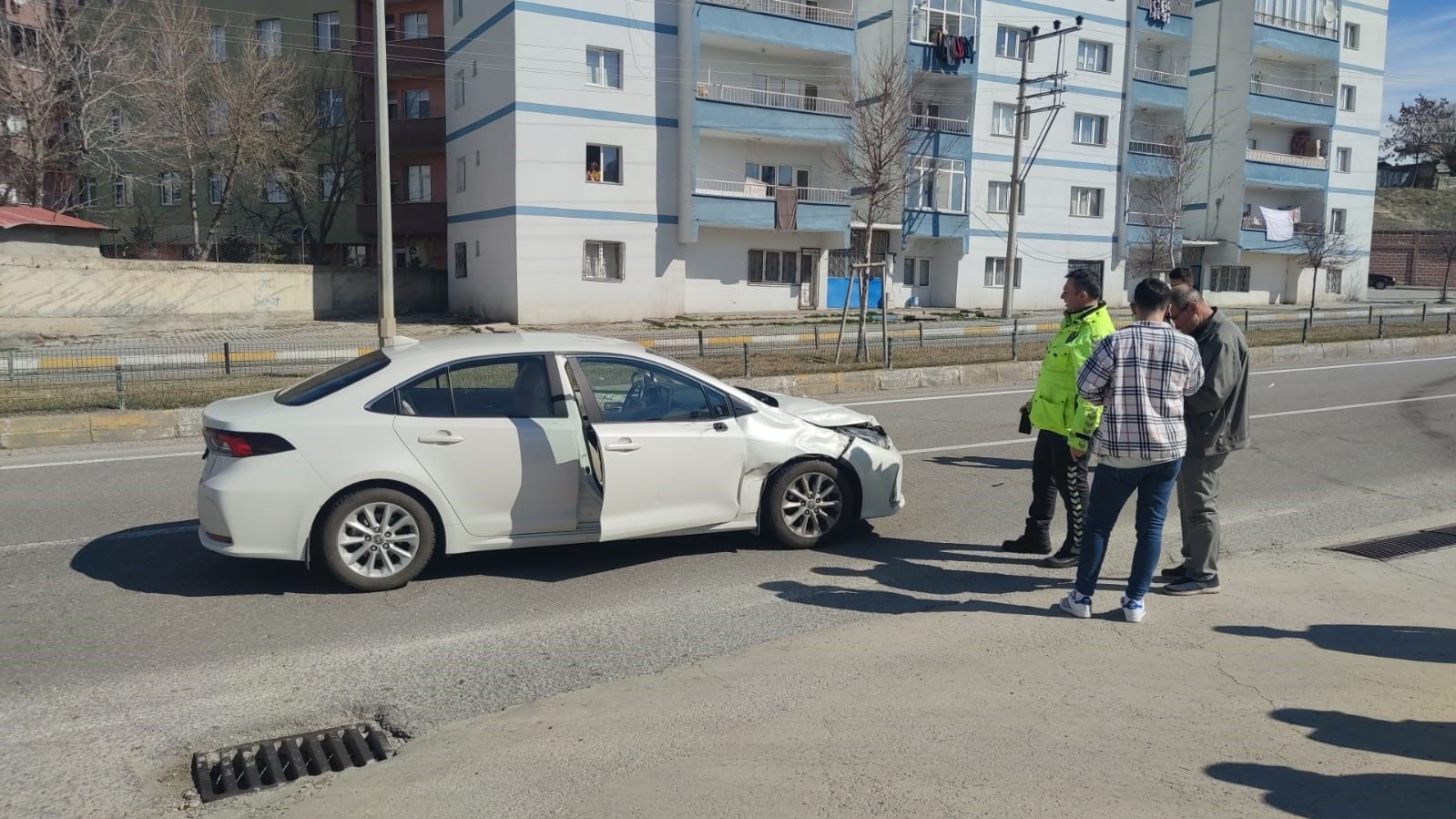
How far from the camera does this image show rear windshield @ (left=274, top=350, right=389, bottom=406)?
6.59 m

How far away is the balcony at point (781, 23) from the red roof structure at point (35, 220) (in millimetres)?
19470

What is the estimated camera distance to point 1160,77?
48.1m

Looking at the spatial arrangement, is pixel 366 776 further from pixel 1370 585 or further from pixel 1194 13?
pixel 1194 13

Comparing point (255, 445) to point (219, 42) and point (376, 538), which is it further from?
point (219, 42)

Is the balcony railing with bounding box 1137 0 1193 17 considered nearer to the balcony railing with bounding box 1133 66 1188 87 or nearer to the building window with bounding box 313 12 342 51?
the balcony railing with bounding box 1133 66 1188 87

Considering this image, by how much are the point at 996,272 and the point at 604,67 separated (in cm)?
1922

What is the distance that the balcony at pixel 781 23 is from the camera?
35625mm

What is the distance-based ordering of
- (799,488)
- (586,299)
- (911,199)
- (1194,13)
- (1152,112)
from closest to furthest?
(799,488)
(586,299)
(911,199)
(1152,112)
(1194,13)

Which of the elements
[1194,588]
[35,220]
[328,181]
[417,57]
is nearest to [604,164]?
[417,57]

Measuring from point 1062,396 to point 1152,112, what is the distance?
156 feet

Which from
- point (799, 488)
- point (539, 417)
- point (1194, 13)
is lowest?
point (799, 488)

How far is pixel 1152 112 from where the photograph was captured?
49.0 meters

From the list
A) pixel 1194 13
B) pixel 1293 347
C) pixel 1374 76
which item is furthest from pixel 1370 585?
pixel 1374 76

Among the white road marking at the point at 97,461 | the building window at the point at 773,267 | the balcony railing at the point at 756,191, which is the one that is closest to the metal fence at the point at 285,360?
the white road marking at the point at 97,461
